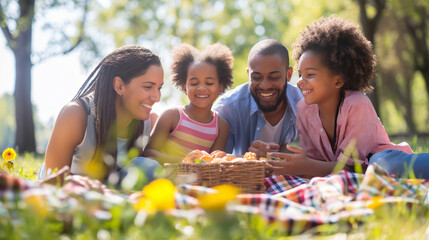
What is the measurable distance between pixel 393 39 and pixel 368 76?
16187mm

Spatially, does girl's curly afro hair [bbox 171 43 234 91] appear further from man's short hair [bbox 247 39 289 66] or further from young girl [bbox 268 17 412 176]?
young girl [bbox 268 17 412 176]

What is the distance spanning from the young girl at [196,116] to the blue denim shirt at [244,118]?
0.29 metres

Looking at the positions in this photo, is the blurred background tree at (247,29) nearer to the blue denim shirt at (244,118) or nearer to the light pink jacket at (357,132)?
the blue denim shirt at (244,118)

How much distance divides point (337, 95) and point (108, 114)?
81.9 inches

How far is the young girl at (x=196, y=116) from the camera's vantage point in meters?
4.39

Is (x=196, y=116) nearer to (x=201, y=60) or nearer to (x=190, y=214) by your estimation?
(x=201, y=60)

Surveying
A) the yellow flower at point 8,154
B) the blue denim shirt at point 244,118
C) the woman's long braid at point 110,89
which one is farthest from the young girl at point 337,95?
the yellow flower at point 8,154

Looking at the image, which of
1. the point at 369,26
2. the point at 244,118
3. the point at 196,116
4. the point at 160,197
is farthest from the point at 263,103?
the point at 369,26

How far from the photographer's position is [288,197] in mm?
2420

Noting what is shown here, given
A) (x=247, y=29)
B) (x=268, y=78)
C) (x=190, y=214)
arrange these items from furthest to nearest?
(x=247, y=29) < (x=268, y=78) < (x=190, y=214)

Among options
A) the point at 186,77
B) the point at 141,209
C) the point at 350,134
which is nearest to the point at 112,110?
the point at 186,77

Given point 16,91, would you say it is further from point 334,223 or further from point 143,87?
point 334,223

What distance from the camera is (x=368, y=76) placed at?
400 centimetres

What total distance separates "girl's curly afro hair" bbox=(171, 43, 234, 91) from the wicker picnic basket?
1.92 metres
